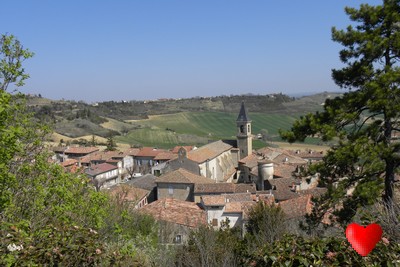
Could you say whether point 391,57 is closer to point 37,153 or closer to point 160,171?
point 37,153

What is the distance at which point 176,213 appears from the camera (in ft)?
79.9

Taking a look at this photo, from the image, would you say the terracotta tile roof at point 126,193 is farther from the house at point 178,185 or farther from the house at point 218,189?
the house at point 218,189

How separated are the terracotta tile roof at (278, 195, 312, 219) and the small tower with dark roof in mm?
30909

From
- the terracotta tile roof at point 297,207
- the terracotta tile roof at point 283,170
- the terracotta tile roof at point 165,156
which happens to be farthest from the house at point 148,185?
the terracotta tile roof at point 297,207

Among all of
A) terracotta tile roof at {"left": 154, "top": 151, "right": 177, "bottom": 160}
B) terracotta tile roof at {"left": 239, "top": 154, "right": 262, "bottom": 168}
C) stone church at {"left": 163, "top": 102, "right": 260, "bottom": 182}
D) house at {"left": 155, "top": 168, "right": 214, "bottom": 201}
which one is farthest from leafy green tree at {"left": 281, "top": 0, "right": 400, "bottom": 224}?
terracotta tile roof at {"left": 154, "top": 151, "right": 177, "bottom": 160}

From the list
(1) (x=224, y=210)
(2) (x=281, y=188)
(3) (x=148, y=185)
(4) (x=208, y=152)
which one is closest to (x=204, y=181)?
(3) (x=148, y=185)

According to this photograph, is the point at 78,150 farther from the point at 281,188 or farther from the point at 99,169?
the point at 281,188

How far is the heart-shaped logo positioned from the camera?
3469 mm

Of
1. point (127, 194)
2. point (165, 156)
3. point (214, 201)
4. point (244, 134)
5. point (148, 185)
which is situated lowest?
point (148, 185)

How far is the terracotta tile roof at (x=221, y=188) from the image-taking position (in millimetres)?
34781

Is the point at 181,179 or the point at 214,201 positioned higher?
the point at 214,201

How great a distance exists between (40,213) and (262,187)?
35.6m

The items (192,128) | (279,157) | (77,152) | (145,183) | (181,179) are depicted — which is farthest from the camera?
(192,128)

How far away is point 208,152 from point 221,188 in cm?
1510
